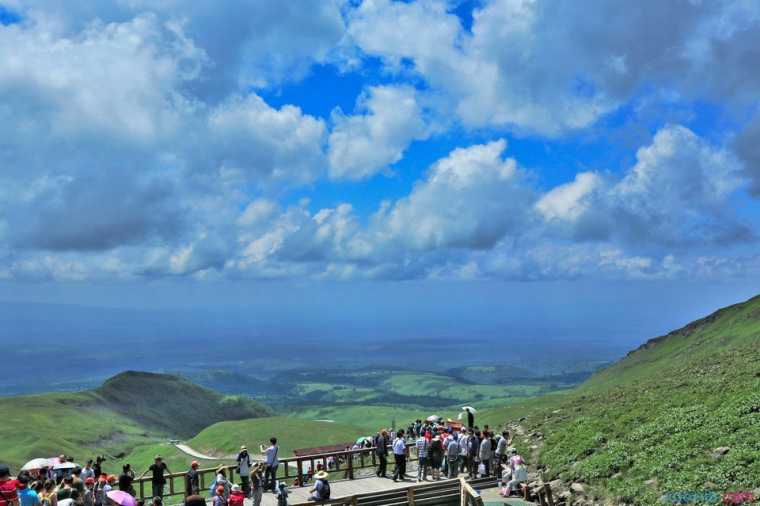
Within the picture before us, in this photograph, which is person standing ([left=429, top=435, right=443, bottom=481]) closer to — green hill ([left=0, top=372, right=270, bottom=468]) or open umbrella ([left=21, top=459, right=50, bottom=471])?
open umbrella ([left=21, top=459, right=50, bottom=471])

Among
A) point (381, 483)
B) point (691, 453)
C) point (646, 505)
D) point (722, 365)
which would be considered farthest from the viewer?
point (722, 365)

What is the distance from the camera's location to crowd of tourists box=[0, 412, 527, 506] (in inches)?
781

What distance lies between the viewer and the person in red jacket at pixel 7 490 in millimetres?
19761

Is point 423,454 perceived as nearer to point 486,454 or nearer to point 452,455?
point 452,455

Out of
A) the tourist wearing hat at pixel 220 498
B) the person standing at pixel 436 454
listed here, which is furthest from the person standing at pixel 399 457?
the tourist wearing hat at pixel 220 498

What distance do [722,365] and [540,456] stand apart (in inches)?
564

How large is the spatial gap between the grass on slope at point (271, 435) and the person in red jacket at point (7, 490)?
47351 mm

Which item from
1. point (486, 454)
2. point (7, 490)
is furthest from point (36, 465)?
point (486, 454)

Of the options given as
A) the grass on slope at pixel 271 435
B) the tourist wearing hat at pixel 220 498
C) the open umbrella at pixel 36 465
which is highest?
the open umbrella at pixel 36 465

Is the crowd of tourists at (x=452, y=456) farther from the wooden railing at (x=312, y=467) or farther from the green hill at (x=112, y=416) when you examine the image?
the green hill at (x=112, y=416)

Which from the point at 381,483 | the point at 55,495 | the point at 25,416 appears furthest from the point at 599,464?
the point at 25,416

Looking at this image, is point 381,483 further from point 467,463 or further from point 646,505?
point 646,505

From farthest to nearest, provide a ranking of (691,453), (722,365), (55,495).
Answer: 1. (722,365)
2. (691,453)
3. (55,495)

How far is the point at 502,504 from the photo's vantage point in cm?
2520
